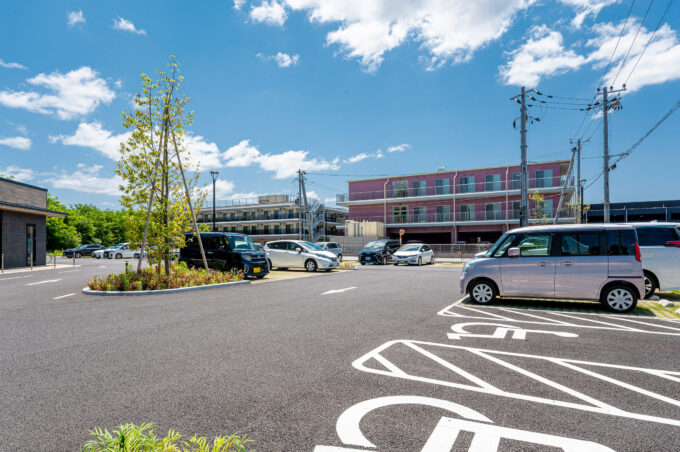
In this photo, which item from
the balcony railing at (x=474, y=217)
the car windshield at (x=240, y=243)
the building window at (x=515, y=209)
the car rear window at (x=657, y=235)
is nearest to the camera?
the car rear window at (x=657, y=235)

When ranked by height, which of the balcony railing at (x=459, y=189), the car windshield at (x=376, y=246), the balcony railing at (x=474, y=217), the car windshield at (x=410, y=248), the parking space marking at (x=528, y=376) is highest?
the balcony railing at (x=459, y=189)

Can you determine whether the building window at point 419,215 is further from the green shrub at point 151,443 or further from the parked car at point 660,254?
the green shrub at point 151,443

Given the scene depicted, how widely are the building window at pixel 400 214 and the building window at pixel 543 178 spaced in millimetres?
13371

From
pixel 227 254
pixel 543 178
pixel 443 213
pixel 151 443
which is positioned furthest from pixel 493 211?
pixel 151 443

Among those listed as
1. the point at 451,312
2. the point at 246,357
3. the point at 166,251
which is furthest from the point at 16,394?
the point at 166,251

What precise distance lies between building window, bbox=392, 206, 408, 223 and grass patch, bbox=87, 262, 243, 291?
3054cm

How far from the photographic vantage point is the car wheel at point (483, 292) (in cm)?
863

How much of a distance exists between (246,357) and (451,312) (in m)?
4.70

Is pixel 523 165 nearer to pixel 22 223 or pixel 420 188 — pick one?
pixel 420 188

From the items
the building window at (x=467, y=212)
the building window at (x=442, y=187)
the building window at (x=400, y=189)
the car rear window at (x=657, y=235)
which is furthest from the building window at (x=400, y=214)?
the car rear window at (x=657, y=235)

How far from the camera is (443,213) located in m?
39.9

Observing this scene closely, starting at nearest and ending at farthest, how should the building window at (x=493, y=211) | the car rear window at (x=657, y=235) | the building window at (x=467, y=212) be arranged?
the car rear window at (x=657, y=235) < the building window at (x=493, y=211) < the building window at (x=467, y=212)

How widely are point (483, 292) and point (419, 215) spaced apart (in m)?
32.9

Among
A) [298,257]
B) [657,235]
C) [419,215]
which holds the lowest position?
[298,257]
